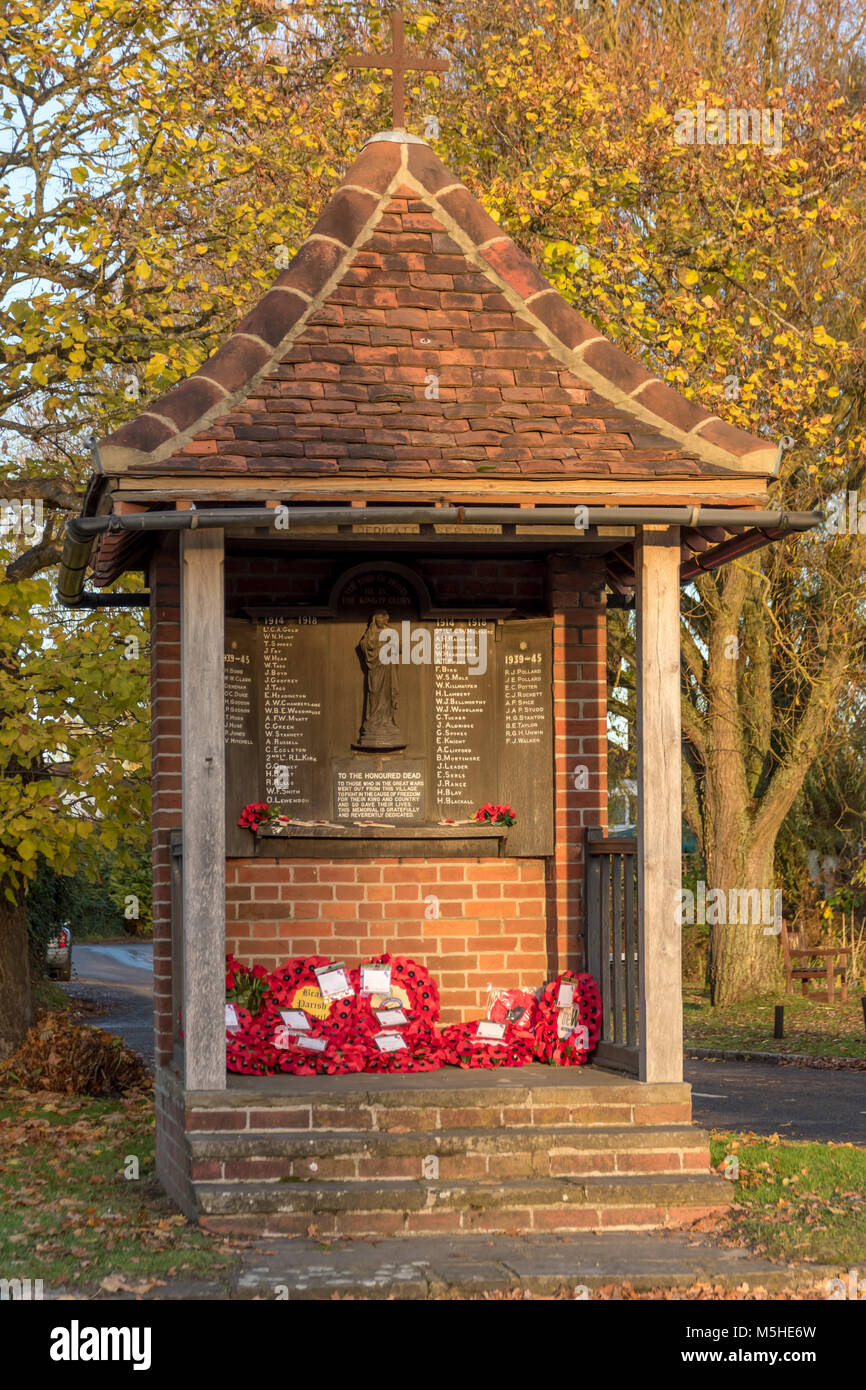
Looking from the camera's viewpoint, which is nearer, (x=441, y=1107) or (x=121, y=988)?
(x=441, y=1107)

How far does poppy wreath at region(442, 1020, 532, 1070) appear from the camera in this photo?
27.3 ft

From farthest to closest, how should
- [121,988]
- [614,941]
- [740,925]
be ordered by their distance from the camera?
[121,988], [740,925], [614,941]

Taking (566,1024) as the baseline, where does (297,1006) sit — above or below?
above

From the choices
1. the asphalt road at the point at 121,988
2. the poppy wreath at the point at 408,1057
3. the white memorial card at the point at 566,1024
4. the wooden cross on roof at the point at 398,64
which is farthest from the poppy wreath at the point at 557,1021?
the asphalt road at the point at 121,988

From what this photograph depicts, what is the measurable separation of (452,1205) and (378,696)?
9.53 feet

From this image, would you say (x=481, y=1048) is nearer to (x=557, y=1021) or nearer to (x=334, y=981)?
(x=557, y=1021)

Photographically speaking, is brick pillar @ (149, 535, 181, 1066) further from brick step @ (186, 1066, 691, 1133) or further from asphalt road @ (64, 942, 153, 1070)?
asphalt road @ (64, 942, 153, 1070)

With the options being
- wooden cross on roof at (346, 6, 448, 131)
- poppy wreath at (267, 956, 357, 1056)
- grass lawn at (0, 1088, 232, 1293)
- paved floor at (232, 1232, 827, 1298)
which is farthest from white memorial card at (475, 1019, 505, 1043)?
wooden cross on roof at (346, 6, 448, 131)

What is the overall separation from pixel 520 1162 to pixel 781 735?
14933 mm

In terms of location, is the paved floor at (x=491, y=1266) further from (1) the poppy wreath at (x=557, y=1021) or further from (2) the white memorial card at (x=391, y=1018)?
(2) the white memorial card at (x=391, y=1018)

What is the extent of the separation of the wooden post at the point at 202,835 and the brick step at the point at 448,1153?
1.22 feet

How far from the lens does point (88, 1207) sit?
7527 millimetres

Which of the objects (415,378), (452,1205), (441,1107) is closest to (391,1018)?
(441,1107)

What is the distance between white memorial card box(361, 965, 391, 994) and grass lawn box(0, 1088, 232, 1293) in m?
1.51
